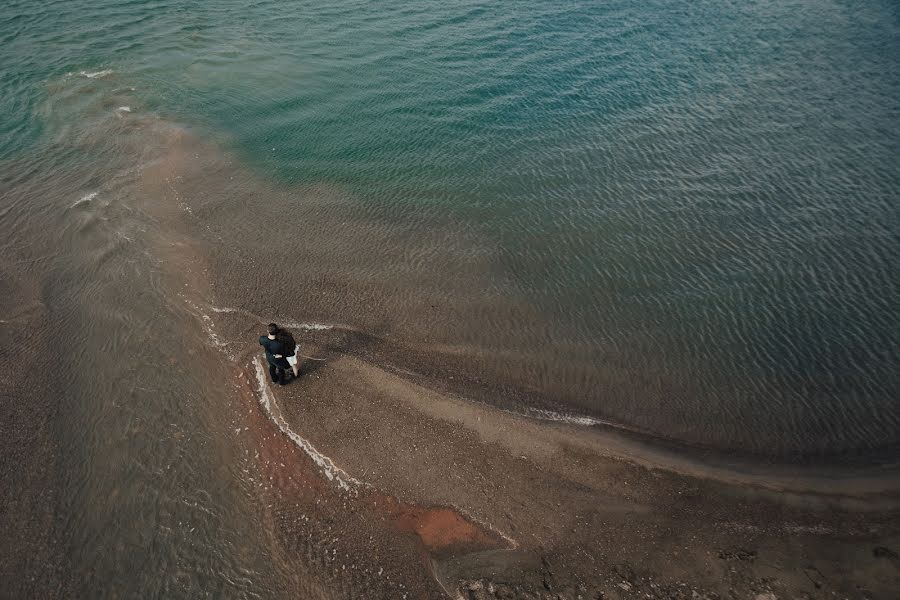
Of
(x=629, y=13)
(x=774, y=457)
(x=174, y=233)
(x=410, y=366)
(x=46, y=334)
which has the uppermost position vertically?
(x=629, y=13)

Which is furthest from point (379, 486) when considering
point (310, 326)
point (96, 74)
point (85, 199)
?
point (96, 74)

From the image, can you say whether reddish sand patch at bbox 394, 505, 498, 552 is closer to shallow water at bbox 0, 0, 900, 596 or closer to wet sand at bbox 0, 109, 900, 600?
wet sand at bbox 0, 109, 900, 600

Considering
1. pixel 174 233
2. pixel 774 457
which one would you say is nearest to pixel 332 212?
pixel 174 233

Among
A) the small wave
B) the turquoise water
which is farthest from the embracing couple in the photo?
the small wave

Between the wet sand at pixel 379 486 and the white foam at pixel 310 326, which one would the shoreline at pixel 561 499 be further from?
the white foam at pixel 310 326

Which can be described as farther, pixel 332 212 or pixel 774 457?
pixel 332 212

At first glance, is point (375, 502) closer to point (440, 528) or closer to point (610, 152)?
A: point (440, 528)

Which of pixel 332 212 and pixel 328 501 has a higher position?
pixel 332 212

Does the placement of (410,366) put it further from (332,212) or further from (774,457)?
(774,457)
